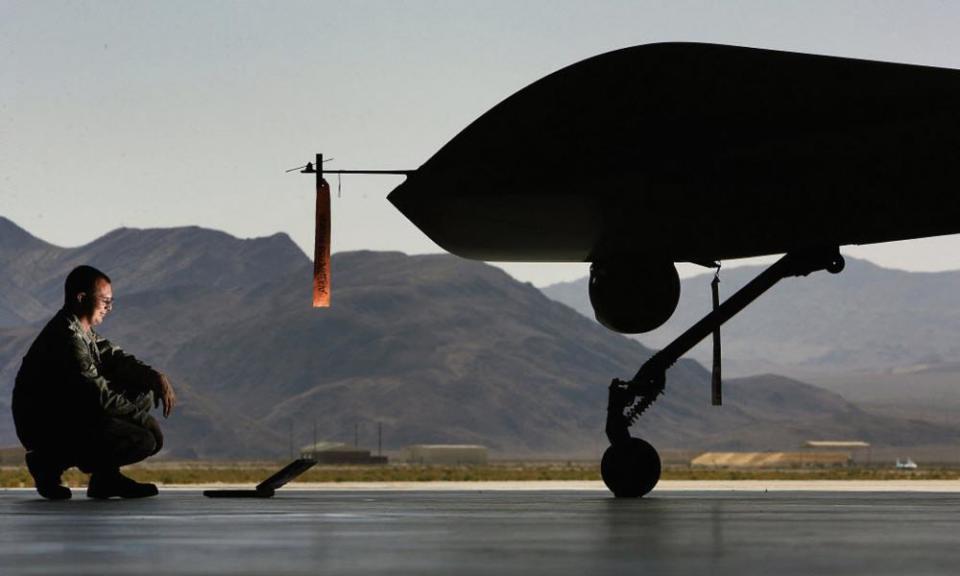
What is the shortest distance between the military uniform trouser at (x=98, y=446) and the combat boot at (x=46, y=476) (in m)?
0.02

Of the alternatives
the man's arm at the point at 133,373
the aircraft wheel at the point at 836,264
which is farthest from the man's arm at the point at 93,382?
the aircraft wheel at the point at 836,264

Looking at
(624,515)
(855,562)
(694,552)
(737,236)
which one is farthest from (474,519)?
(737,236)

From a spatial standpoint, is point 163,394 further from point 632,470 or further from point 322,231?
point 632,470

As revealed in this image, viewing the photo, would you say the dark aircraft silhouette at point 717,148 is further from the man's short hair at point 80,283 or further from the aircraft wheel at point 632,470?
the man's short hair at point 80,283

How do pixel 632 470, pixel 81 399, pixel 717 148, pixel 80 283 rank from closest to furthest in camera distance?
1. pixel 81 399
2. pixel 80 283
3. pixel 717 148
4. pixel 632 470

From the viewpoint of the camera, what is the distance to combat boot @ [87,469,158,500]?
51.7ft

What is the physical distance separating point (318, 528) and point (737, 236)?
9.40 m

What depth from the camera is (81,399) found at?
15156mm

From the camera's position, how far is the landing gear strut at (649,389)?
755 inches

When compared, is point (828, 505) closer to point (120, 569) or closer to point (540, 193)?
point (540, 193)

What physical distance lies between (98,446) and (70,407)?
459 millimetres

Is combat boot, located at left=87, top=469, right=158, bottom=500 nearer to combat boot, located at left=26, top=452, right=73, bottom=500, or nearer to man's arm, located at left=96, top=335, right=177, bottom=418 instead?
combat boot, located at left=26, top=452, right=73, bottom=500

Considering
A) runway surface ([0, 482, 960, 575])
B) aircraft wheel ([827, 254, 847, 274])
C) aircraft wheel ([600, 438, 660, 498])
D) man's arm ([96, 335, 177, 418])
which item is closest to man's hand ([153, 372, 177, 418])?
man's arm ([96, 335, 177, 418])

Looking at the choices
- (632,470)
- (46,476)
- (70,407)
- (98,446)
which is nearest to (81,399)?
(70,407)
